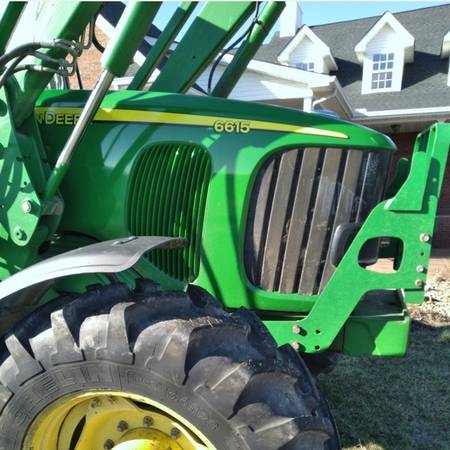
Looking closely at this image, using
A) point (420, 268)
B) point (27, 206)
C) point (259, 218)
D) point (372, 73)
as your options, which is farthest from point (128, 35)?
point (372, 73)

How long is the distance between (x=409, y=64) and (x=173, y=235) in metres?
15.3

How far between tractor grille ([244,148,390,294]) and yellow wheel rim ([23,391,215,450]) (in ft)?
2.65

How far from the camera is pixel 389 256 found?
9.98ft

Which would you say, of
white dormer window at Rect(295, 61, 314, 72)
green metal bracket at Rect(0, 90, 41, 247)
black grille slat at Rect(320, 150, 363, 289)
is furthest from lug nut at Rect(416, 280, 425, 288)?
white dormer window at Rect(295, 61, 314, 72)

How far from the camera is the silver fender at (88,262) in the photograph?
1814 millimetres

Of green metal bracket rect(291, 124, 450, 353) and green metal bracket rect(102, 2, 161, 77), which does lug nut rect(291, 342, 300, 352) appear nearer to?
green metal bracket rect(291, 124, 450, 353)

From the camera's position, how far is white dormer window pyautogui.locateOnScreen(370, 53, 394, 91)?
49.2 feet

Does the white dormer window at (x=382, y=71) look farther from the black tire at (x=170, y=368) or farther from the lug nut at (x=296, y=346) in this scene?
the black tire at (x=170, y=368)

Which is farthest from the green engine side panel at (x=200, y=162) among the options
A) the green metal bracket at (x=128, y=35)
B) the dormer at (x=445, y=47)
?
the dormer at (x=445, y=47)

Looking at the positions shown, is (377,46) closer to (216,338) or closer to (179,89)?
(179,89)

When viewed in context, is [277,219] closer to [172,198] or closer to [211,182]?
[211,182]

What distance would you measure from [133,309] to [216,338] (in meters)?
0.33

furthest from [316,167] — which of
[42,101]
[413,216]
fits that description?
[42,101]

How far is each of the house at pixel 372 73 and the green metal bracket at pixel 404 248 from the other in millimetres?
8652
